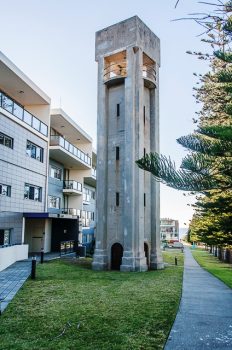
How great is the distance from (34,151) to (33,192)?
327 cm

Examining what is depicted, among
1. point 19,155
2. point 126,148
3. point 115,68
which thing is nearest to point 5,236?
point 19,155

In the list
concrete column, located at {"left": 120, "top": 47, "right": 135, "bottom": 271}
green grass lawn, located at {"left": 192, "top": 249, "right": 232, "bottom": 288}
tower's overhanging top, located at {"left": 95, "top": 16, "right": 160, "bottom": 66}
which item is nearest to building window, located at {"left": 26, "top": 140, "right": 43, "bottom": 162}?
tower's overhanging top, located at {"left": 95, "top": 16, "right": 160, "bottom": 66}

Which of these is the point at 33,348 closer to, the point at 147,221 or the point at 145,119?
the point at 147,221

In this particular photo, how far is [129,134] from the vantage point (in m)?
21.6

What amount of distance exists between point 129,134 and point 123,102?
9.05 feet

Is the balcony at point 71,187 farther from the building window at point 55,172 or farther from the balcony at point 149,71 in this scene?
the balcony at point 149,71

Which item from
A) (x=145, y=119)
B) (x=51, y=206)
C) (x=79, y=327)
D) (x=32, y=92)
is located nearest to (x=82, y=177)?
(x=51, y=206)

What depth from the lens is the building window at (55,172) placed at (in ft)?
106

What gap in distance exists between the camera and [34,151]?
2697 cm

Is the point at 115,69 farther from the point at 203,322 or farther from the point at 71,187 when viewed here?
the point at 203,322

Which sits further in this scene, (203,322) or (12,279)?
(12,279)

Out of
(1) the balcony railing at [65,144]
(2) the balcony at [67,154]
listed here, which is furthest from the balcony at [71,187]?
(1) the balcony railing at [65,144]

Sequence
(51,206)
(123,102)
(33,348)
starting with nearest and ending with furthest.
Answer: (33,348), (123,102), (51,206)

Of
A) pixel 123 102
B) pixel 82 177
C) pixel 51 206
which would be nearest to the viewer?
pixel 123 102
